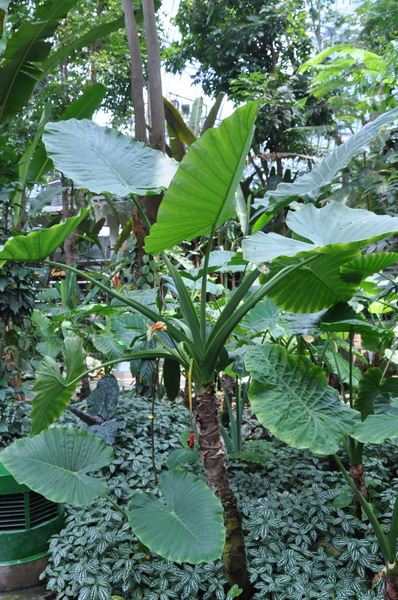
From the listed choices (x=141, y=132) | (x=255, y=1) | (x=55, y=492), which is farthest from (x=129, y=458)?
(x=255, y=1)

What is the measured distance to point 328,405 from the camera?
1719mm

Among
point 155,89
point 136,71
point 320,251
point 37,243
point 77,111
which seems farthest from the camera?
point 136,71

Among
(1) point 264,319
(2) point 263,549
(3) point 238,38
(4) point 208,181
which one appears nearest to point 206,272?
(4) point 208,181

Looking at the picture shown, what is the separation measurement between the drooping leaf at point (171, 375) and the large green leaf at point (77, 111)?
73.0 inches

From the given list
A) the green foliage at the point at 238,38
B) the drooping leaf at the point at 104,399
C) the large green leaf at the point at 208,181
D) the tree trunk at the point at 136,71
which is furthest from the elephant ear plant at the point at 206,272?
the green foliage at the point at 238,38

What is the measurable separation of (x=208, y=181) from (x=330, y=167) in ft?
1.75

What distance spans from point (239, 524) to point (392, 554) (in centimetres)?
47

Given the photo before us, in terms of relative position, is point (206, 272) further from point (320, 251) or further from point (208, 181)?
point (320, 251)

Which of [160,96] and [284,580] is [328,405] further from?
[160,96]

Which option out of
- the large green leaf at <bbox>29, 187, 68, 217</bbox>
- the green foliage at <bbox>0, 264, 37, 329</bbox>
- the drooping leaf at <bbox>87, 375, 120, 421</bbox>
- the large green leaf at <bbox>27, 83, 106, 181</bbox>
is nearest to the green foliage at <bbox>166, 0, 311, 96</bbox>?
the large green leaf at <bbox>29, 187, 68, 217</bbox>

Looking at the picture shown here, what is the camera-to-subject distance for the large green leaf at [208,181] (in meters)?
1.32

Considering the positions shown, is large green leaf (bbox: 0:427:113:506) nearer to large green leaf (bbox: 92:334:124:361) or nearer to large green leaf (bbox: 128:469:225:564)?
large green leaf (bbox: 128:469:225:564)

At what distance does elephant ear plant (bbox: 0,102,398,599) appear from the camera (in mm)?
1366

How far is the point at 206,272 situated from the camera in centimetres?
169
